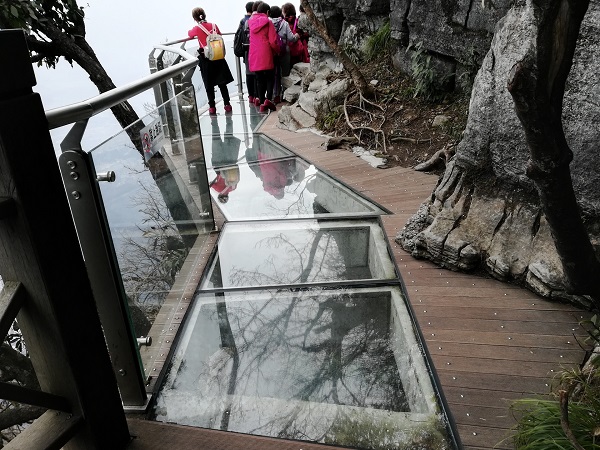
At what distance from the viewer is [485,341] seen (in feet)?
7.95

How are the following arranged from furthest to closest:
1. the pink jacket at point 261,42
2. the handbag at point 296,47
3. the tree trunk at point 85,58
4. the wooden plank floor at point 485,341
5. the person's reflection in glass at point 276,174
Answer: the handbag at point 296,47, the pink jacket at point 261,42, the tree trunk at point 85,58, the person's reflection in glass at point 276,174, the wooden plank floor at point 485,341

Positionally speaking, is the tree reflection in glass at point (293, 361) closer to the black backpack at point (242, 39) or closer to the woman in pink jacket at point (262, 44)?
the woman in pink jacket at point (262, 44)

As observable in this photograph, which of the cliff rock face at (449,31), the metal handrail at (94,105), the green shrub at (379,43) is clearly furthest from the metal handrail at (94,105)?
the green shrub at (379,43)

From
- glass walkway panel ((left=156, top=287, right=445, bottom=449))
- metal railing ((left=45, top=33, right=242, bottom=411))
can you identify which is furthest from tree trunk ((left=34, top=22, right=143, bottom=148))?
metal railing ((left=45, top=33, right=242, bottom=411))

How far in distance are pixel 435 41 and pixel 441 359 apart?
4.81m

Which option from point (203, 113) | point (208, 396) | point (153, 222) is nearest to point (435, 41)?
point (203, 113)

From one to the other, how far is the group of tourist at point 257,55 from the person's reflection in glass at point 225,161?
39.2 inches

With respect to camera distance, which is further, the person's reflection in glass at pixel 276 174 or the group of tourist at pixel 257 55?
the group of tourist at pixel 257 55

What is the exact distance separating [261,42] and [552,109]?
7237 mm

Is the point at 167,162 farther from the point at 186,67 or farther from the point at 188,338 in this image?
the point at 188,338

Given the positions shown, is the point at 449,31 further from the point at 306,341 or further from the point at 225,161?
the point at 306,341

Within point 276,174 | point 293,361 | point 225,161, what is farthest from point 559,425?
point 225,161

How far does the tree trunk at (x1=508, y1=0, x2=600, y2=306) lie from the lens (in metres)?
1.06

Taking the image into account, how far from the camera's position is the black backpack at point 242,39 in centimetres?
850
